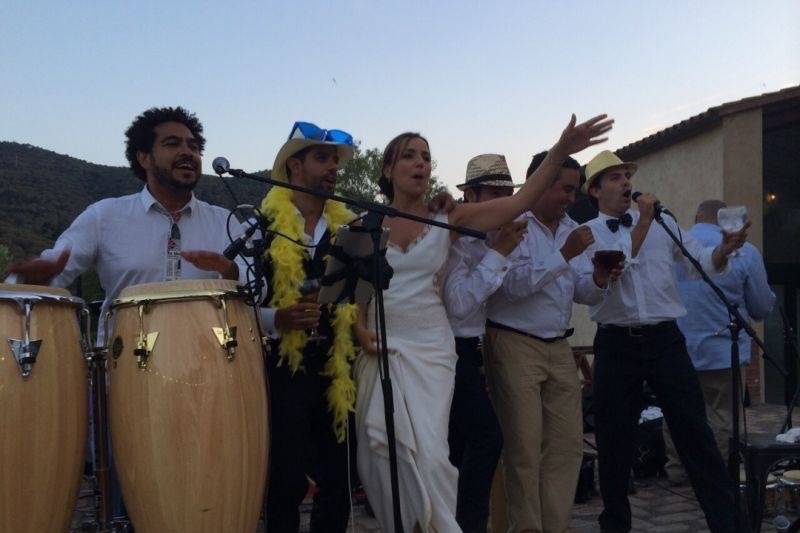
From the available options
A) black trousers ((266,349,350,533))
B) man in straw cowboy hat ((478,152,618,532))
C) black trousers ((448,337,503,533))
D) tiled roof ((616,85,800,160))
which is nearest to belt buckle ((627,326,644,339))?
man in straw cowboy hat ((478,152,618,532))

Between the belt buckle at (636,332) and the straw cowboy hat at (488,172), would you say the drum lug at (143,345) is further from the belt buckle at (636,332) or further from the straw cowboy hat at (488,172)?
the belt buckle at (636,332)

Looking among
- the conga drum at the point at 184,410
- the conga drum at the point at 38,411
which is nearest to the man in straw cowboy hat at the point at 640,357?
the conga drum at the point at 184,410

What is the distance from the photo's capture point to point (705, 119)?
40.8 feet

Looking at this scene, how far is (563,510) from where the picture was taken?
185 inches

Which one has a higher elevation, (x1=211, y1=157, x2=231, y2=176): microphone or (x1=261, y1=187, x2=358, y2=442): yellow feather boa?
(x1=211, y1=157, x2=231, y2=176): microphone

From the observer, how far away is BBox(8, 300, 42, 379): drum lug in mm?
3217

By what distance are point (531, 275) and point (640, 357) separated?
1.05m

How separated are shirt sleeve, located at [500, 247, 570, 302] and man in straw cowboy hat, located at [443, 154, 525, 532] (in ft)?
Answer: 0.69

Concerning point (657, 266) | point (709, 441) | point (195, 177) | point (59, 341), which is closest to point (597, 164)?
point (657, 266)

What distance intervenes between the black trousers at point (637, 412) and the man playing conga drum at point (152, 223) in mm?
2459

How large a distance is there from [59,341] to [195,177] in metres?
1.45

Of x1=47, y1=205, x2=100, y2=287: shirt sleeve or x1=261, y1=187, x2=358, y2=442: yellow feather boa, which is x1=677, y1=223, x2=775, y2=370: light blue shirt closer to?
x1=261, y1=187, x2=358, y2=442: yellow feather boa

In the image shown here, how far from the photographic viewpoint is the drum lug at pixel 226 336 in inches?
136

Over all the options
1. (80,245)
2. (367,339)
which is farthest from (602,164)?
(80,245)
